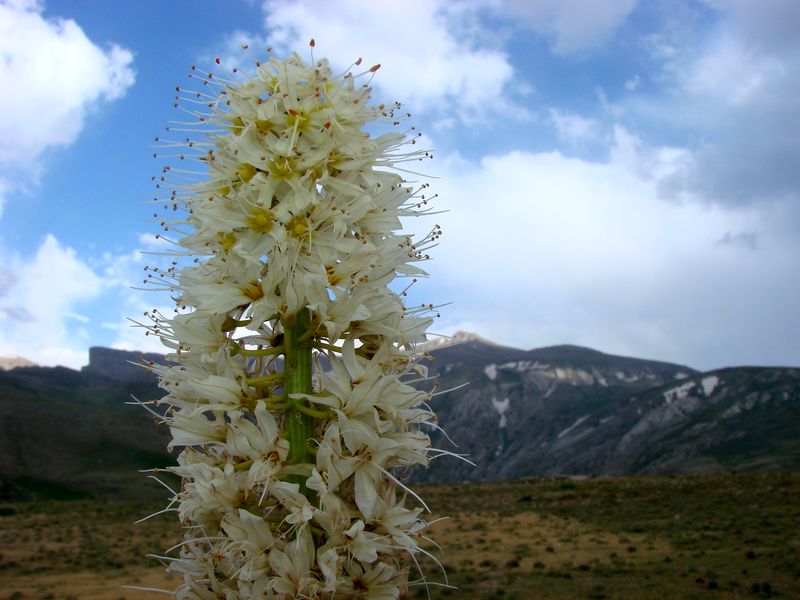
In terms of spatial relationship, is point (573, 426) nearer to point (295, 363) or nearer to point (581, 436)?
point (581, 436)

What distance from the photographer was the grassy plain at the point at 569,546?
23938 mm

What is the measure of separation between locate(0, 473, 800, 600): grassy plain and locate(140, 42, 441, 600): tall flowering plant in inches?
332

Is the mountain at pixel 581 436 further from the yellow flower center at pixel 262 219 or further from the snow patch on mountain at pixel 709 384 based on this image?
the yellow flower center at pixel 262 219

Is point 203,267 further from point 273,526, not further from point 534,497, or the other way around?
point 534,497

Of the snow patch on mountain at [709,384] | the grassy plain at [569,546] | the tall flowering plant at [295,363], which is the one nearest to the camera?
the tall flowering plant at [295,363]

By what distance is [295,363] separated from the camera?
2.91 meters

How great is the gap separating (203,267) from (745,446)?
143923 mm

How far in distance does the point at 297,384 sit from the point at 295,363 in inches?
3.5

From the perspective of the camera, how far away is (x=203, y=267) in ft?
10.5

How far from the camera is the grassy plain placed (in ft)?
78.5

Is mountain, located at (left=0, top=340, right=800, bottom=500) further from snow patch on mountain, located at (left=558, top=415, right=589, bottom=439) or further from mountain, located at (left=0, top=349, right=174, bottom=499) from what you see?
snow patch on mountain, located at (left=558, top=415, right=589, bottom=439)

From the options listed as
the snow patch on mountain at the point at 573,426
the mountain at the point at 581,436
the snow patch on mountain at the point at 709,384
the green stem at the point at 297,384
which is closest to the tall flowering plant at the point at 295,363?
the green stem at the point at 297,384

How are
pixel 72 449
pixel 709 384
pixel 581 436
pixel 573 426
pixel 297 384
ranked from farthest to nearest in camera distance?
pixel 573 426
pixel 581 436
pixel 709 384
pixel 72 449
pixel 297 384

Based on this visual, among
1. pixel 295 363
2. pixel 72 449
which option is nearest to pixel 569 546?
pixel 295 363
